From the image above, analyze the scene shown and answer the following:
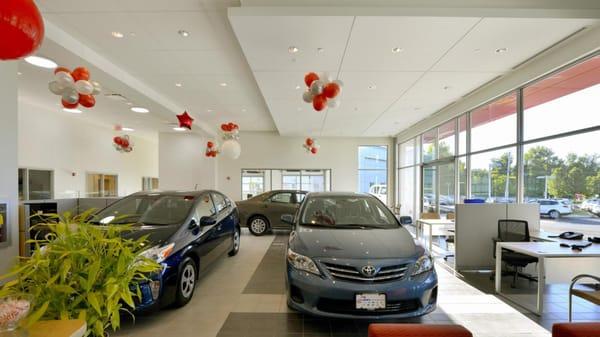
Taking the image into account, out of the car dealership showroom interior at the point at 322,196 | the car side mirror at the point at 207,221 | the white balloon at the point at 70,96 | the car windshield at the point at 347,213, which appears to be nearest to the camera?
the car dealership showroom interior at the point at 322,196

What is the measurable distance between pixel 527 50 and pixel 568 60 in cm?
52

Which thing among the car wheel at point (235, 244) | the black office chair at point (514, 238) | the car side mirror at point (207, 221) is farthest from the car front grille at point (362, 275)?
the car wheel at point (235, 244)

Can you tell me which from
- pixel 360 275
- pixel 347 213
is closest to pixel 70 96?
pixel 347 213

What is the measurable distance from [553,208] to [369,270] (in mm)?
3823

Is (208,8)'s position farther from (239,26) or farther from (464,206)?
(464,206)

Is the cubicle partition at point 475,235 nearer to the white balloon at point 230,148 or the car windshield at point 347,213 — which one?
the car windshield at point 347,213

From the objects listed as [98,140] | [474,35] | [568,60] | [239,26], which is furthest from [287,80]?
[98,140]

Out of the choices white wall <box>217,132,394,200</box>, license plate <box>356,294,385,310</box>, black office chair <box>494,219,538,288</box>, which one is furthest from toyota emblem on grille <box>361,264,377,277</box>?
white wall <box>217,132,394,200</box>

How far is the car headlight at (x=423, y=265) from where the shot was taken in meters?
2.41

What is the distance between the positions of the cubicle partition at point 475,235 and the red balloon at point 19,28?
5.04 meters

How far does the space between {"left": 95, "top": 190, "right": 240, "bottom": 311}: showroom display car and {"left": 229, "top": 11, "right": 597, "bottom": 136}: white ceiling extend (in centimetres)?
228

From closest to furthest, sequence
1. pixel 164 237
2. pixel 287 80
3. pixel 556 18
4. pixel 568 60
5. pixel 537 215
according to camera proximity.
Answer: pixel 164 237 < pixel 556 18 < pixel 568 60 < pixel 537 215 < pixel 287 80

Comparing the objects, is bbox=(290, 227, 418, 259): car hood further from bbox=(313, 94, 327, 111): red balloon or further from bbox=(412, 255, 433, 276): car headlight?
bbox=(313, 94, 327, 111): red balloon

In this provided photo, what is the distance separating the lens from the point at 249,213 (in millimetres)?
7055
